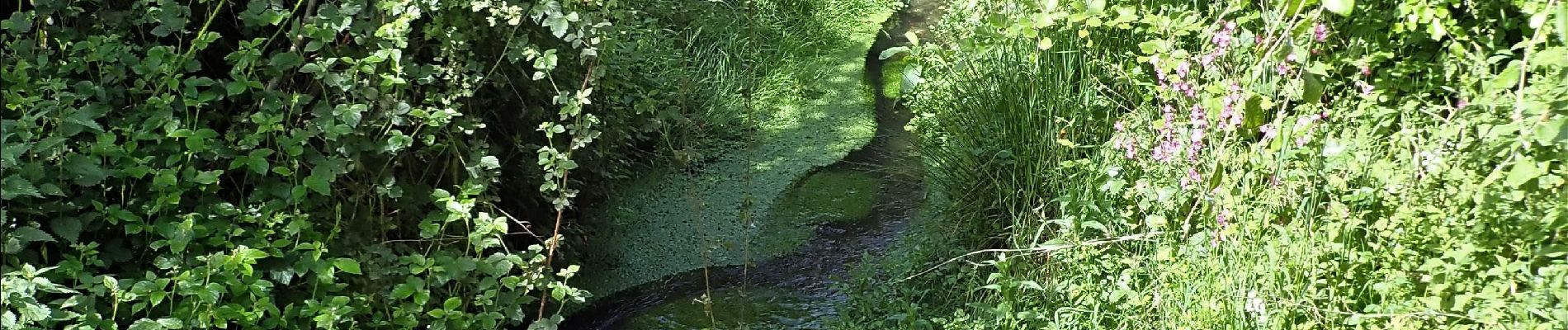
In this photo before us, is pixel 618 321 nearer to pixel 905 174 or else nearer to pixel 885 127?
pixel 905 174

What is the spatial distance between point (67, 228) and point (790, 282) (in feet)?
7.11

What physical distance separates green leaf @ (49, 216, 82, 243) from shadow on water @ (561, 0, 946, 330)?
1.43 meters

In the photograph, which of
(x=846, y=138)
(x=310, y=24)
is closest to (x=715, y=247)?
(x=846, y=138)

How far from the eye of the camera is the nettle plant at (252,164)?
2219 millimetres

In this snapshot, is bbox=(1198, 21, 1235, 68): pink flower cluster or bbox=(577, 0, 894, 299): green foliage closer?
bbox=(1198, 21, 1235, 68): pink flower cluster

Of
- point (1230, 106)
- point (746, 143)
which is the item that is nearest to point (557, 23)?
point (1230, 106)

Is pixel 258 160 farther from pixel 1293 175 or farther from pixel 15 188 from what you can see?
pixel 1293 175

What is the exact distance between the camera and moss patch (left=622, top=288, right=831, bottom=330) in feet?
11.7

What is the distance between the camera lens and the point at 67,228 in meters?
2.23

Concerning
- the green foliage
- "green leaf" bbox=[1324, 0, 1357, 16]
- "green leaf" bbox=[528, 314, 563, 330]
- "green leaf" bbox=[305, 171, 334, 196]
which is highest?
"green leaf" bbox=[1324, 0, 1357, 16]

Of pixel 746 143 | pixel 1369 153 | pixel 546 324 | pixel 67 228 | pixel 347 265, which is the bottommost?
pixel 746 143

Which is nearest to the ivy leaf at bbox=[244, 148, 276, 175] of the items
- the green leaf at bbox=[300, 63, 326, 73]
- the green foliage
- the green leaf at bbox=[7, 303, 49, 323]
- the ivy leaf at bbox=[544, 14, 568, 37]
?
the green leaf at bbox=[300, 63, 326, 73]

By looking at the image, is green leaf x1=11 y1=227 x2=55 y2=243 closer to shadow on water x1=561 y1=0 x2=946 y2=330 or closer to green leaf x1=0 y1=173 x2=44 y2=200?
green leaf x1=0 y1=173 x2=44 y2=200

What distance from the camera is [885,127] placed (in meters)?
5.42
